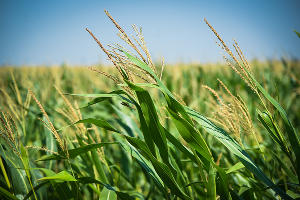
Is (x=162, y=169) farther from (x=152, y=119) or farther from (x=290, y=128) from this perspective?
(x=290, y=128)

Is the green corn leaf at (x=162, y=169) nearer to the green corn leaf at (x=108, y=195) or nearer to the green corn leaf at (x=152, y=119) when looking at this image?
the green corn leaf at (x=152, y=119)

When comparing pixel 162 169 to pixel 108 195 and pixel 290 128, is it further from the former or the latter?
pixel 290 128

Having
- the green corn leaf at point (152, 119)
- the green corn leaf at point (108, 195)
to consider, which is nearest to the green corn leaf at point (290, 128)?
the green corn leaf at point (152, 119)

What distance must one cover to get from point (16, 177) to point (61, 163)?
91cm

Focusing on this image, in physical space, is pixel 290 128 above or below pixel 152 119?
below

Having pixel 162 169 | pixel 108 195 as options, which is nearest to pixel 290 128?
pixel 162 169

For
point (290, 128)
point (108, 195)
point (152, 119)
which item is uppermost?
point (152, 119)

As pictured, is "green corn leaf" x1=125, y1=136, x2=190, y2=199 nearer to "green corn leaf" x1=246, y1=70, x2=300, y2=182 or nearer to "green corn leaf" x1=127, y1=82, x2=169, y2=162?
"green corn leaf" x1=127, y1=82, x2=169, y2=162

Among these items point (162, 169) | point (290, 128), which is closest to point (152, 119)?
point (162, 169)

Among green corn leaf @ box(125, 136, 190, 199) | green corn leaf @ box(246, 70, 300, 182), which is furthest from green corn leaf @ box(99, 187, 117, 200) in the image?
green corn leaf @ box(246, 70, 300, 182)

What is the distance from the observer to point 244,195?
32.8 inches

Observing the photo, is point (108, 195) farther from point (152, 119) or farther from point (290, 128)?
point (290, 128)

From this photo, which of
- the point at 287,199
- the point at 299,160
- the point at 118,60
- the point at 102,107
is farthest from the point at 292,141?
the point at 102,107

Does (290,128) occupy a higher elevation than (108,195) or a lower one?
higher
